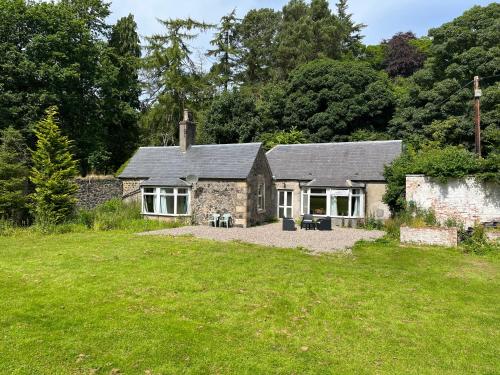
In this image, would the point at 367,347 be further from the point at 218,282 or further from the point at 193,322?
the point at 218,282

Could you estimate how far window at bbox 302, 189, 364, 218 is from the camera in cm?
2047

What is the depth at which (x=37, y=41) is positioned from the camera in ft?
83.8

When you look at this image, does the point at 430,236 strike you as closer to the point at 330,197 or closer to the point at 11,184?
the point at 330,197

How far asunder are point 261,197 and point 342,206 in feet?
14.8

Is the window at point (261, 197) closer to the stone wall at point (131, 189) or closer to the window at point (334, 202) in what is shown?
the window at point (334, 202)

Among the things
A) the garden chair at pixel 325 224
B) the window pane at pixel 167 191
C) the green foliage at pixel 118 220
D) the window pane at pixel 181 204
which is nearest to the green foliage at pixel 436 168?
the garden chair at pixel 325 224

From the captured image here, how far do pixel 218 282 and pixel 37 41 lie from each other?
24693 millimetres

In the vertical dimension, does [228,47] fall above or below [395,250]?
above

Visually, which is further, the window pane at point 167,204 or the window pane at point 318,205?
the window pane at point 318,205

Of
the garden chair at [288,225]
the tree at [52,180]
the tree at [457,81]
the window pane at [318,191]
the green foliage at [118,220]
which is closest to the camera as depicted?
the tree at [52,180]

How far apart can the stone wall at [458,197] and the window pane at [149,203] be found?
1330cm

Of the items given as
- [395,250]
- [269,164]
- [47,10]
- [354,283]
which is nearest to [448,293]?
[354,283]


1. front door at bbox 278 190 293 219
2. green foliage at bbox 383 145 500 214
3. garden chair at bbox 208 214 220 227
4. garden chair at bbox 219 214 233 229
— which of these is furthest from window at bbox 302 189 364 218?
garden chair at bbox 208 214 220 227

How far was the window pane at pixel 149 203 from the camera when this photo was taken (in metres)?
21.4
